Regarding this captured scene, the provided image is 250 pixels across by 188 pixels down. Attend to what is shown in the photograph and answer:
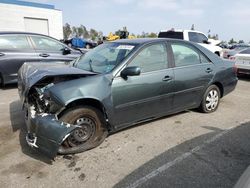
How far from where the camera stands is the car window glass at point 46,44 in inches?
295

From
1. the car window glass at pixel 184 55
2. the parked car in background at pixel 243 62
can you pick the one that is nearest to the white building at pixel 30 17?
the parked car in background at pixel 243 62

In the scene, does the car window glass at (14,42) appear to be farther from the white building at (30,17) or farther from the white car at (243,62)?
the white building at (30,17)

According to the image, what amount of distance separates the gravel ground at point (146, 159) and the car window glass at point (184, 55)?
1.12 m

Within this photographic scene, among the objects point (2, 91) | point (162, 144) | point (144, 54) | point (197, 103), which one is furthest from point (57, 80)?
point (2, 91)

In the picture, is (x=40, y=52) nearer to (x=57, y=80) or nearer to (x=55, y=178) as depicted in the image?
(x=57, y=80)

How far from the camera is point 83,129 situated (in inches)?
139

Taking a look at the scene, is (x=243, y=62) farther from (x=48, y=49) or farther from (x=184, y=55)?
(x=48, y=49)

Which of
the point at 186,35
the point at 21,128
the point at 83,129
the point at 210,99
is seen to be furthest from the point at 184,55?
the point at 186,35

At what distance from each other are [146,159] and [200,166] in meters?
0.70

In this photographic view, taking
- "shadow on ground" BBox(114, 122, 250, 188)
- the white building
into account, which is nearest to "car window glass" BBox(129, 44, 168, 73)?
"shadow on ground" BBox(114, 122, 250, 188)

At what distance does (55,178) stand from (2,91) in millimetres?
4943

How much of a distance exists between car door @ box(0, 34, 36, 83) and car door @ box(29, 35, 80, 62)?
196mm

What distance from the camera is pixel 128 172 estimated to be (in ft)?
10.1

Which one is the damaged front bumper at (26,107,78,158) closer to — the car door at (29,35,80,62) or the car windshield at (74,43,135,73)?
the car windshield at (74,43,135,73)
